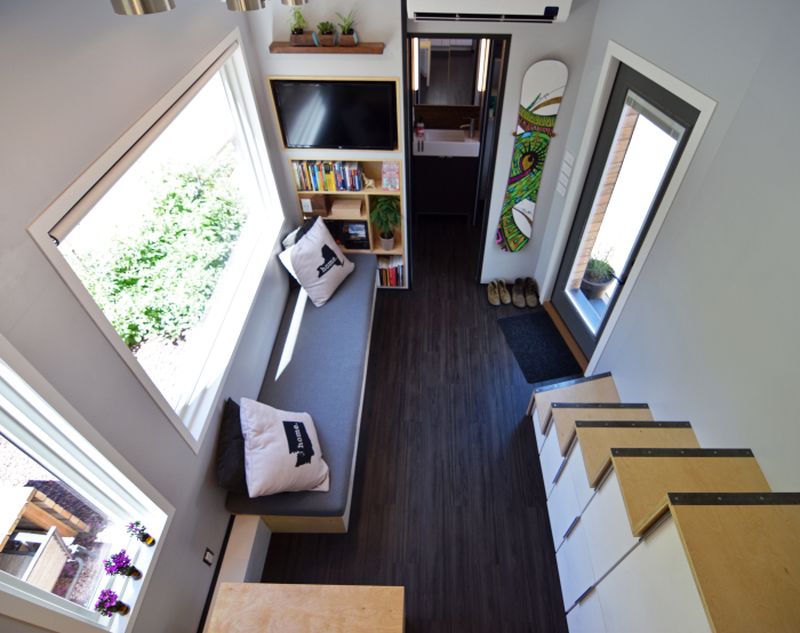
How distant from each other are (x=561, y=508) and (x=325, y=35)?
3065 mm

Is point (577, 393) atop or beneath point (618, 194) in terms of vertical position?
beneath

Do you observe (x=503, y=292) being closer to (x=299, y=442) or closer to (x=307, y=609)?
(x=299, y=442)

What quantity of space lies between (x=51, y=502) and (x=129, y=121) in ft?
4.64

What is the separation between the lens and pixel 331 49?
9.21ft

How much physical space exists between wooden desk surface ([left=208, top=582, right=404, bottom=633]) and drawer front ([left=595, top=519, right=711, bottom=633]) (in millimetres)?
Answer: 850

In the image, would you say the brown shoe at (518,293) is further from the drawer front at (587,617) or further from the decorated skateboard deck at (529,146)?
the drawer front at (587,617)

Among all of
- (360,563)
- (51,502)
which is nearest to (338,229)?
(360,563)

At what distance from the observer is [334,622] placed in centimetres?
185

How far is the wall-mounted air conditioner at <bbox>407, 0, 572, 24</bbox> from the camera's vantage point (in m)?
2.59

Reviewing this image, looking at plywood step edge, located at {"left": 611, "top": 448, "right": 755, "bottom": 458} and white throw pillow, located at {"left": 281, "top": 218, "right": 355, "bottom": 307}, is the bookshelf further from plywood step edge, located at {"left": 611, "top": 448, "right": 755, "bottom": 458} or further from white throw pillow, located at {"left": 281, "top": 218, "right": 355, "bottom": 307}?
plywood step edge, located at {"left": 611, "top": 448, "right": 755, "bottom": 458}

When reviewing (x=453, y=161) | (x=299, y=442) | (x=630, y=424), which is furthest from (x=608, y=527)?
(x=453, y=161)

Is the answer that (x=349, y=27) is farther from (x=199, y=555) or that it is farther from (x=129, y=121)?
(x=199, y=555)

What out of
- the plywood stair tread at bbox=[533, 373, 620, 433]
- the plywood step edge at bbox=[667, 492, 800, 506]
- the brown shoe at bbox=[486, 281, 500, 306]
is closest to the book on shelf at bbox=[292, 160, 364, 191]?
the brown shoe at bbox=[486, 281, 500, 306]

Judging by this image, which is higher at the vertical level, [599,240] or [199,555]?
[599,240]
